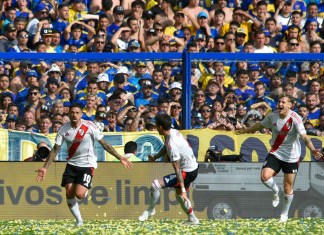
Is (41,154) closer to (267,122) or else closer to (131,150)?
(131,150)

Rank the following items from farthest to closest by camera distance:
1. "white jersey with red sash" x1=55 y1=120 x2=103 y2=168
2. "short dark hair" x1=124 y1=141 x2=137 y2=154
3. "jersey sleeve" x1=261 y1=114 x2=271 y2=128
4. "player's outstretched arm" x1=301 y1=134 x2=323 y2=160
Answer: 1. "short dark hair" x1=124 y1=141 x2=137 y2=154
2. "jersey sleeve" x1=261 y1=114 x2=271 y2=128
3. "player's outstretched arm" x1=301 y1=134 x2=323 y2=160
4. "white jersey with red sash" x1=55 y1=120 x2=103 y2=168

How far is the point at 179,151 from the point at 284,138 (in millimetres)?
1831

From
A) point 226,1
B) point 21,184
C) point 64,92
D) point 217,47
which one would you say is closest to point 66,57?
point 64,92

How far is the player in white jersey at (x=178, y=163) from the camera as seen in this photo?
14.4 metres

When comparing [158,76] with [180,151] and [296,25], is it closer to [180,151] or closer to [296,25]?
[180,151]

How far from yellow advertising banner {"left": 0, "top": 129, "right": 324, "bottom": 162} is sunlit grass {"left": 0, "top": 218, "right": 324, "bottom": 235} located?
1526 mm

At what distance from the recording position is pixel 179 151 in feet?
48.2

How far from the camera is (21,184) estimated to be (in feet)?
55.2

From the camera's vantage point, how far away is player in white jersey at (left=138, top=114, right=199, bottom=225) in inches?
567

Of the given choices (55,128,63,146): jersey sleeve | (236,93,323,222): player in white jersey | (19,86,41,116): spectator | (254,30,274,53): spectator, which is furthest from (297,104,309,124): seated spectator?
(55,128,63,146): jersey sleeve

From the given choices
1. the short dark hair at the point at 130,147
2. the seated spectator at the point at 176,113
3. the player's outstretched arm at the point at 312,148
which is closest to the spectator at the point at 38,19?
the seated spectator at the point at 176,113

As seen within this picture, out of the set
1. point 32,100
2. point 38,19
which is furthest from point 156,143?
point 38,19

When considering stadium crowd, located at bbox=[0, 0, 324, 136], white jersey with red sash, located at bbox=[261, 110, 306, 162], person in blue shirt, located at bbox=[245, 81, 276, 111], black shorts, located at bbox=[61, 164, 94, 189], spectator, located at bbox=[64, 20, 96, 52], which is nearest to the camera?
black shorts, located at bbox=[61, 164, 94, 189]

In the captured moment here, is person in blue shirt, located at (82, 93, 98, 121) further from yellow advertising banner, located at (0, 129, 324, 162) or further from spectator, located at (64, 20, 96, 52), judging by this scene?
spectator, located at (64, 20, 96, 52)
